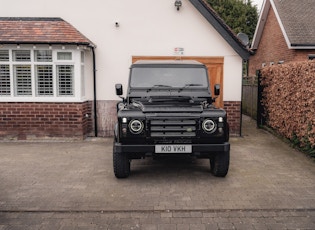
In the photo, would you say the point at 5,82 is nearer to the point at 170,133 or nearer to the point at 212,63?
the point at 212,63

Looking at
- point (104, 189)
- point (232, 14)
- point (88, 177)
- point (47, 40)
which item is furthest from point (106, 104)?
point (232, 14)

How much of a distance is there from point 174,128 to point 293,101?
15.5 ft

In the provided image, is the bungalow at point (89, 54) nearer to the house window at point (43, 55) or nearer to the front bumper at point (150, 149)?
the house window at point (43, 55)

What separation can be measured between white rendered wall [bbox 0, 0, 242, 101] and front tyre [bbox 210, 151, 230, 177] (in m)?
4.89

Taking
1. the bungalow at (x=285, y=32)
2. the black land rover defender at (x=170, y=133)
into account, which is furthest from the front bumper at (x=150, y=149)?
the bungalow at (x=285, y=32)

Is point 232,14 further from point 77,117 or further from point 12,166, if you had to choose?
point 12,166

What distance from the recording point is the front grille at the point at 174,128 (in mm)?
6199

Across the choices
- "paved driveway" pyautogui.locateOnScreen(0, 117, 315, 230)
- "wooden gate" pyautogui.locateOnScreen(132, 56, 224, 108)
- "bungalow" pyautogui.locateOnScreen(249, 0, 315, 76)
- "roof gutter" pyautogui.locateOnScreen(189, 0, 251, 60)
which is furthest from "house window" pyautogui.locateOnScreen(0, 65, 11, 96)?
"bungalow" pyautogui.locateOnScreen(249, 0, 315, 76)

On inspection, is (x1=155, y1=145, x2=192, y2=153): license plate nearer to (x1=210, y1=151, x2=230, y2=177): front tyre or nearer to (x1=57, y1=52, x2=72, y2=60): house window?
(x1=210, y1=151, x2=230, y2=177): front tyre

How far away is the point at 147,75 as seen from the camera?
7.72 m

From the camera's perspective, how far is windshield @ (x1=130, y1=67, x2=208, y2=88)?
757 centimetres

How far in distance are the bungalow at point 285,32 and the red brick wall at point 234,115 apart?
4979 mm

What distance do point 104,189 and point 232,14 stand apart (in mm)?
31324

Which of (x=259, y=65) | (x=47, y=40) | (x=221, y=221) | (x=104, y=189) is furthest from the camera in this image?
(x=259, y=65)
